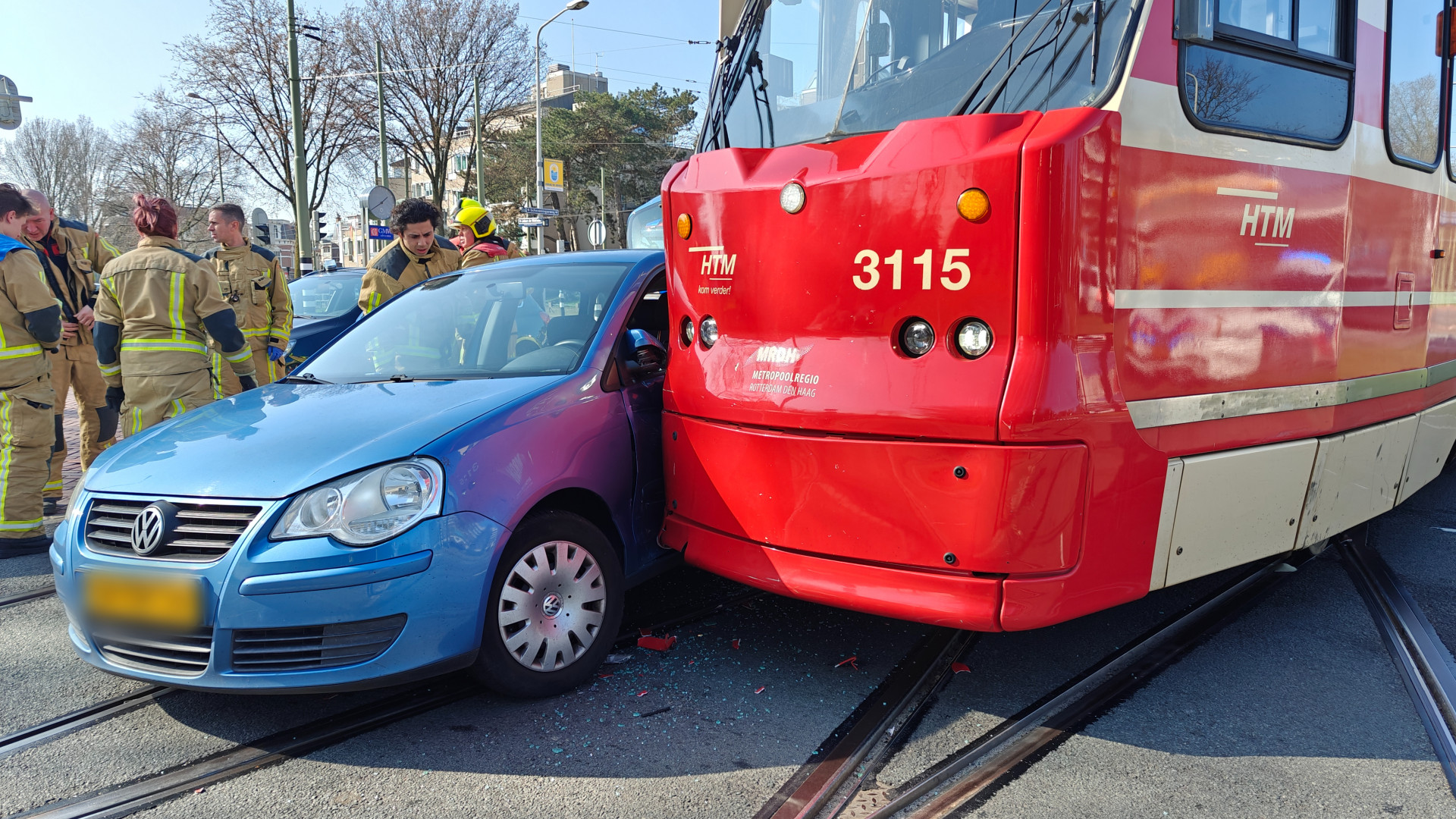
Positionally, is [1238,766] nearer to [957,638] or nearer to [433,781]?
[957,638]

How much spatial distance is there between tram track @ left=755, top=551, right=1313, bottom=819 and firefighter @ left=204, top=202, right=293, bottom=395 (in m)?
5.41

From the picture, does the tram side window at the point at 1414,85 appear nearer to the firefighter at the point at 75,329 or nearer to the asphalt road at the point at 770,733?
the asphalt road at the point at 770,733

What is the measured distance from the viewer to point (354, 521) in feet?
9.73

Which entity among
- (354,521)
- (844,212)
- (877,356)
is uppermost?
(844,212)

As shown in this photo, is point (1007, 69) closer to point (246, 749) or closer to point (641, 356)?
point (641, 356)

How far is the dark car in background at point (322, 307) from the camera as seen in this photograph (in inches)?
378

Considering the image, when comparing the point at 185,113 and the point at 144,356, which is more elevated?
the point at 185,113

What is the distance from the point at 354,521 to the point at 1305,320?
3.46m

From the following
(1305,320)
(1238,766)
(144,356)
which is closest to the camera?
(1238,766)

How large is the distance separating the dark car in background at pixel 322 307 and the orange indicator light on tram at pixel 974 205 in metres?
7.34

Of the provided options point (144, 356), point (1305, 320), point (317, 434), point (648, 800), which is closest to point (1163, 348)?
point (1305, 320)

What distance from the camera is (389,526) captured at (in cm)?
299

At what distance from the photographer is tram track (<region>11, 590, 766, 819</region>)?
2.75 meters

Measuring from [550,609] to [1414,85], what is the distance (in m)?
4.41
